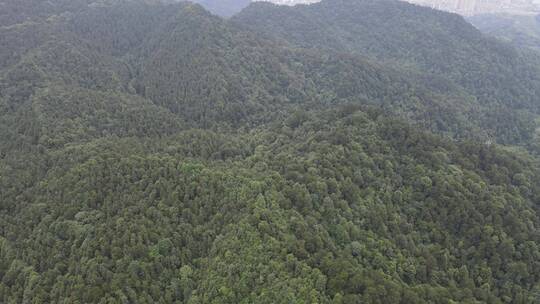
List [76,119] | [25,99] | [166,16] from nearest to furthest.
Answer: [76,119], [25,99], [166,16]

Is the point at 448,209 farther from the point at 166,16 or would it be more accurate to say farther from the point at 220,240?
the point at 166,16

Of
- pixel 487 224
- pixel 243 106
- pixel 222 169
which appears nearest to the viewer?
pixel 487 224

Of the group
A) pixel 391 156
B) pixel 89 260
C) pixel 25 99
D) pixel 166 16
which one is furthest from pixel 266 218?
pixel 166 16

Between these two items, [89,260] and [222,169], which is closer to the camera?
[89,260]

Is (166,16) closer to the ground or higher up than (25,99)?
higher up

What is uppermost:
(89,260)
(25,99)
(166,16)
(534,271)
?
(166,16)

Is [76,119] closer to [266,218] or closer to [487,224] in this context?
[266,218]
